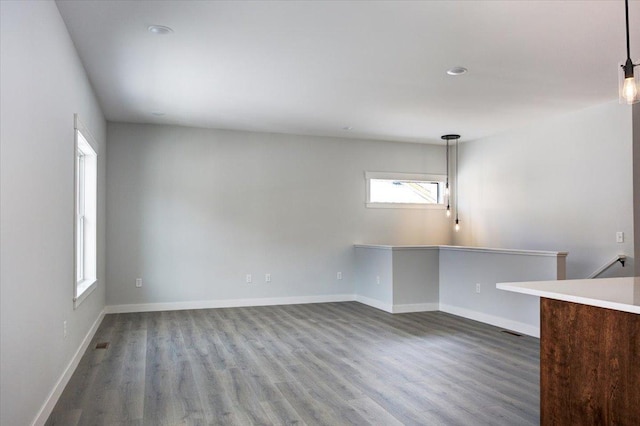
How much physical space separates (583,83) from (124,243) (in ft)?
19.5

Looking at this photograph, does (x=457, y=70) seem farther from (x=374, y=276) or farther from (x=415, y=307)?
(x=374, y=276)

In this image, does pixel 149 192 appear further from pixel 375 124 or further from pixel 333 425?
pixel 333 425

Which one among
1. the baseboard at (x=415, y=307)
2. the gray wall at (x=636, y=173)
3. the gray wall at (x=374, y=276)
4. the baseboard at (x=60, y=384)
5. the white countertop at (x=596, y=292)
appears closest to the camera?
the white countertop at (x=596, y=292)

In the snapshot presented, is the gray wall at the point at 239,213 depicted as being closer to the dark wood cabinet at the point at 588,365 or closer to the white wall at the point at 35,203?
the white wall at the point at 35,203

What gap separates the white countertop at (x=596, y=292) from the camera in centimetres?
211

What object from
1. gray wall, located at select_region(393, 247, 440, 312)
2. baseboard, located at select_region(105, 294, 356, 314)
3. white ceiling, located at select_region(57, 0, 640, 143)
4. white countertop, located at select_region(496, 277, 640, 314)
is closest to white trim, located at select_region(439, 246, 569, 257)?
gray wall, located at select_region(393, 247, 440, 312)

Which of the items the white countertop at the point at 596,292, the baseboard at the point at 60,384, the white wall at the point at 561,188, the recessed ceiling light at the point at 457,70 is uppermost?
the recessed ceiling light at the point at 457,70

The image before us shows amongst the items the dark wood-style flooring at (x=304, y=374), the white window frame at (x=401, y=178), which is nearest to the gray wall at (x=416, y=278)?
the dark wood-style flooring at (x=304, y=374)

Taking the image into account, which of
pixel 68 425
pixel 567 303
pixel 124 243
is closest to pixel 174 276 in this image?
pixel 124 243

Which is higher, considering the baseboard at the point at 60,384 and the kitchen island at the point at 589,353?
the kitchen island at the point at 589,353

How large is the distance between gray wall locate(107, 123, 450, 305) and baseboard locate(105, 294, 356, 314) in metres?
0.07

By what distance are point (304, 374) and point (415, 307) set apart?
3.12m

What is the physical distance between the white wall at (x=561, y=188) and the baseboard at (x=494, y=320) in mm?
1177

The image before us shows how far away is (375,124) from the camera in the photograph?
22.7 feet
